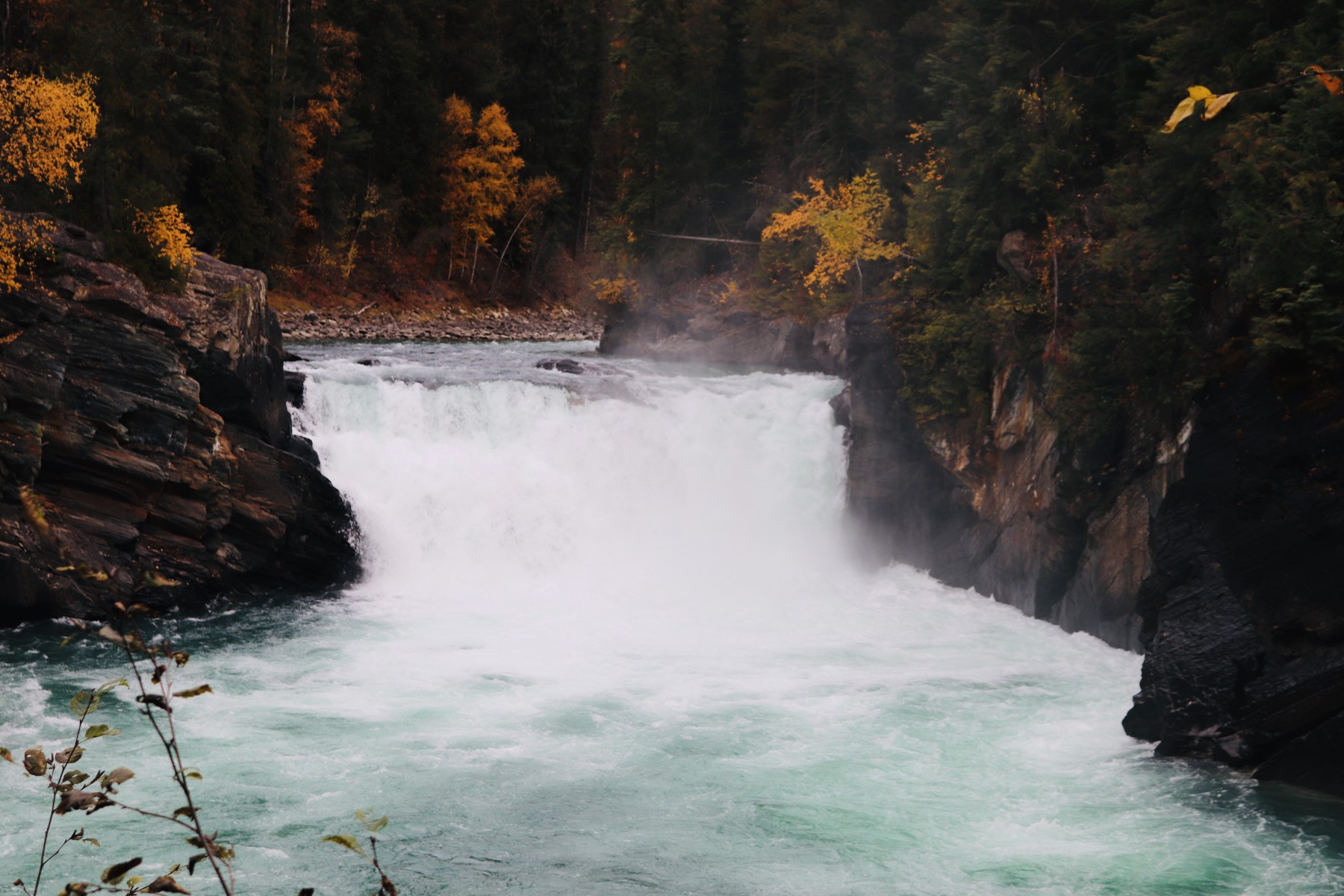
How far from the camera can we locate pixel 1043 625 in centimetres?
1770

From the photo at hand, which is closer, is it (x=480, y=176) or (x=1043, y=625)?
(x=1043, y=625)

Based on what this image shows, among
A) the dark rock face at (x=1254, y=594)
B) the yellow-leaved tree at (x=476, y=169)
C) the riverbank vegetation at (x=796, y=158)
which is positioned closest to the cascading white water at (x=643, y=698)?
the dark rock face at (x=1254, y=594)

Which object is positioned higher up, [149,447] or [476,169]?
[476,169]

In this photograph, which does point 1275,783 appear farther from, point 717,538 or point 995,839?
point 717,538

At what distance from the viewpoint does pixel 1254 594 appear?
1170 centimetres

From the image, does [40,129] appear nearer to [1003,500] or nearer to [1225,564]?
[1003,500]

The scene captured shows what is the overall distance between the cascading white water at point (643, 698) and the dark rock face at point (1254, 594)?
0.53m

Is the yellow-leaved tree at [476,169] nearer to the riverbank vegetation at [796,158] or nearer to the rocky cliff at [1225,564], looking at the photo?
the riverbank vegetation at [796,158]

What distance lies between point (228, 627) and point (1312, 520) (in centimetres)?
1414

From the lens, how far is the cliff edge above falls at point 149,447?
1595 cm

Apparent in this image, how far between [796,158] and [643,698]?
23364mm

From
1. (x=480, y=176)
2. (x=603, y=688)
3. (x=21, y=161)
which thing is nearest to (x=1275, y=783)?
(x=603, y=688)

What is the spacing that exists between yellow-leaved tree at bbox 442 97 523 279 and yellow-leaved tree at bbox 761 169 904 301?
74.5 feet

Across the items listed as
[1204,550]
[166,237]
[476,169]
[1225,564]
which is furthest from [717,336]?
[1225,564]
